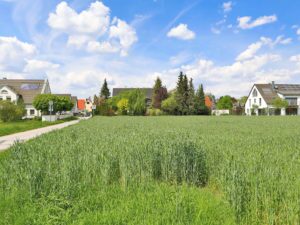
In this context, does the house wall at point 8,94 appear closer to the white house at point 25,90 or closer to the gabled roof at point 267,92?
the white house at point 25,90

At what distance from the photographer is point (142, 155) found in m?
6.85

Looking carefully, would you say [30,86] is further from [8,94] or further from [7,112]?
[7,112]

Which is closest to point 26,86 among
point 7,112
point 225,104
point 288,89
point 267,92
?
point 7,112

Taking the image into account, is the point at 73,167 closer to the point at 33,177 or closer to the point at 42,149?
the point at 33,177

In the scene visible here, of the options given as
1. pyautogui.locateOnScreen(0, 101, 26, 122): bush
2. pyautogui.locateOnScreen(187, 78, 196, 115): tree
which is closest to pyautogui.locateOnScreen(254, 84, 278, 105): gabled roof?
pyautogui.locateOnScreen(187, 78, 196, 115): tree

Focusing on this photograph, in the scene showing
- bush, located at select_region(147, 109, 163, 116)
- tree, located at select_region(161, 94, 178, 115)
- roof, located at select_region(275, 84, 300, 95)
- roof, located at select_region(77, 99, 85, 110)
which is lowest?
bush, located at select_region(147, 109, 163, 116)

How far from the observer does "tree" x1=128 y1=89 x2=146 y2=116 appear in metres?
78.4

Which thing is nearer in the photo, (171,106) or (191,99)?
(171,106)

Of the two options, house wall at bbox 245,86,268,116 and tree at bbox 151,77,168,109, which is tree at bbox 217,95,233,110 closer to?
house wall at bbox 245,86,268,116

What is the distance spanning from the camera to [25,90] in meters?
76.5

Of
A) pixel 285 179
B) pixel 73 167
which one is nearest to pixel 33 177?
pixel 73 167

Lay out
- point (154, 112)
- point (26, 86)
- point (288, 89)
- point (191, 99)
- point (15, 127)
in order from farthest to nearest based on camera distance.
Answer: point (288, 89) → point (191, 99) → point (26, 86) → point (154, 112) → point (15, 127)

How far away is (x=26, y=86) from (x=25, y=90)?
5.85 feet

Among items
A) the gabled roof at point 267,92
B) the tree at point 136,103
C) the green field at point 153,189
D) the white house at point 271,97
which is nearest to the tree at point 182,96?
the tree at point 136,103
